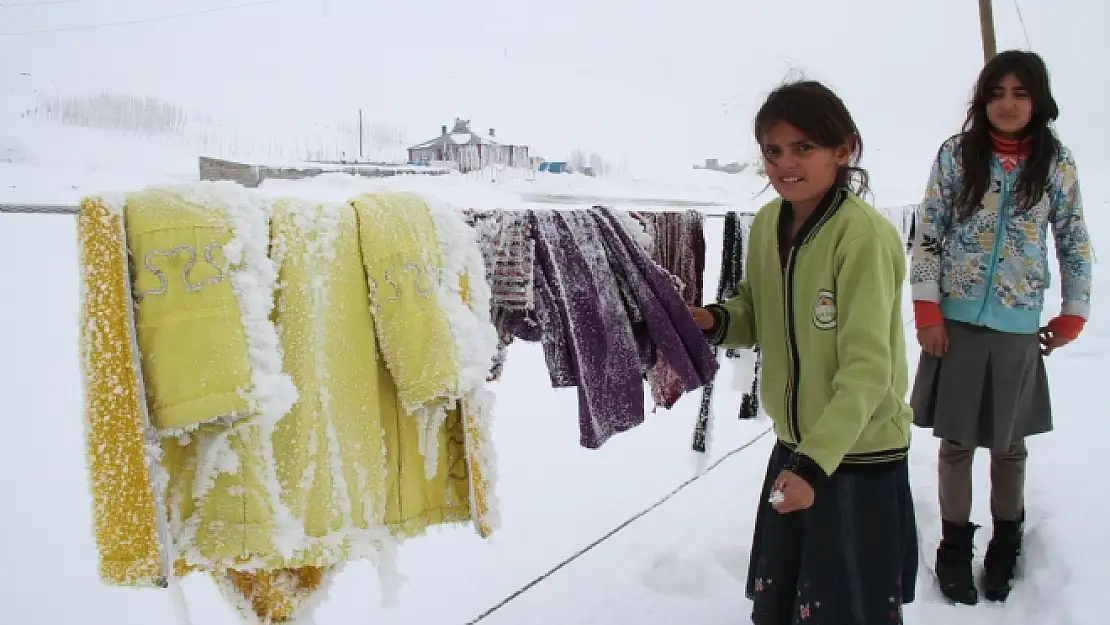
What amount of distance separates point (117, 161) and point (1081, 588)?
6503 mm

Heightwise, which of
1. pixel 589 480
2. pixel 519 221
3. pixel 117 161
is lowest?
pixel 589 480

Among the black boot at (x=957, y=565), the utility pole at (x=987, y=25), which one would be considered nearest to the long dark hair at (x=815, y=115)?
the black boot at (x=957, y=565)

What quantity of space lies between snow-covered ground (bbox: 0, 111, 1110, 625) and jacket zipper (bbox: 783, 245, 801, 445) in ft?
2.22

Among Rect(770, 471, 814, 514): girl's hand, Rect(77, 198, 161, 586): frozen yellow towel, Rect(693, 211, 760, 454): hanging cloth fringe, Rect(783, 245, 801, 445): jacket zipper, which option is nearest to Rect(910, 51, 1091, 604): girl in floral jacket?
Rect(693, 211, 760, 454): hanging cloth fringe

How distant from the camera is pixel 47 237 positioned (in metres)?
3.13

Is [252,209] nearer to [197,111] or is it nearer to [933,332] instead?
[933,332]

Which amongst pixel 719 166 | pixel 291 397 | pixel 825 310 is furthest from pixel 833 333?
pixel 719 166

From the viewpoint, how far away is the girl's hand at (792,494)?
984 mm

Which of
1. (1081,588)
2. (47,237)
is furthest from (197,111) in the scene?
(1081,588)

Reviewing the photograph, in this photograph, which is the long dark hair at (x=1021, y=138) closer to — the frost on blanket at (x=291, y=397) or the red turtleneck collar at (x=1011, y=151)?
the red turtleneck collar at (x=1011, y=151)

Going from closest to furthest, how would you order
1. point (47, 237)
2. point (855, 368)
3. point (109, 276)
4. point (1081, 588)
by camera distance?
point (109, 276) → point (855, 368) → point (1081, 588) → point (47, 237)

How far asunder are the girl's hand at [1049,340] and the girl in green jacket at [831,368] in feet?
2.54

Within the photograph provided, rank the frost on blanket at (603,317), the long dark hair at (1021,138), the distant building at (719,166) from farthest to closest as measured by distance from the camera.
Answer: the distant building at (719,166) → the long dark hair at (1021,138) → the frost on blanket at (603,317)

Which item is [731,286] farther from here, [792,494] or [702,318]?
[792,494]
